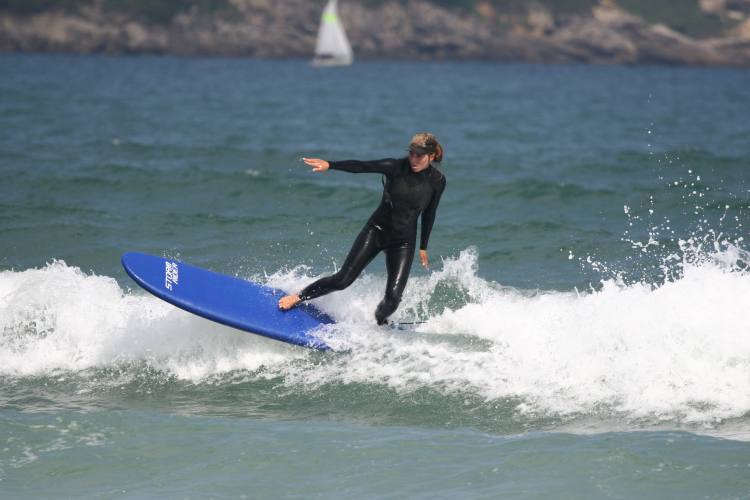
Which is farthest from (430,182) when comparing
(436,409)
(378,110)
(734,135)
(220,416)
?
(378,110)

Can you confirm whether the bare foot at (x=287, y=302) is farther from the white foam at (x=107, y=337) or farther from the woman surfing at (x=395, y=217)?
the white foam at (x=107, y=337)

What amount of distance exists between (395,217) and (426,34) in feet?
332

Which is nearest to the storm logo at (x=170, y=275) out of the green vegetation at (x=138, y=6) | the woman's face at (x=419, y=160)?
Result: the woman's face at (x=419, y=160)

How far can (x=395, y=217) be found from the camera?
8328mm

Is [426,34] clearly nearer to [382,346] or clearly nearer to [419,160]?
[382,346]

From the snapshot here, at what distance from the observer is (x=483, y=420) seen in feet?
24.0

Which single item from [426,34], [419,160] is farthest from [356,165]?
[426,34]

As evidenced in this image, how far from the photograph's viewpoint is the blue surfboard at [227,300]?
8.23 meters

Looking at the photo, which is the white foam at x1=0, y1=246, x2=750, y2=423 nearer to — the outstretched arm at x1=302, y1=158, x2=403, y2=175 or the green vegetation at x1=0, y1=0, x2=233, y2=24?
the outstretched arm at x1=302, y1=158, x2=403, y2=175

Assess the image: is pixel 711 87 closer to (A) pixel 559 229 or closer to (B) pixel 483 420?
(A) pixel 559 229

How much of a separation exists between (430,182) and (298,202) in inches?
324

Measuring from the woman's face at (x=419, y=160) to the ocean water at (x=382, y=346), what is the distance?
153 centimetres

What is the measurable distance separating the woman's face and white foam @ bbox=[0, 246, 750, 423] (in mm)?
1524

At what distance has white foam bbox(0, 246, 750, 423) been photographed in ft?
25.3
